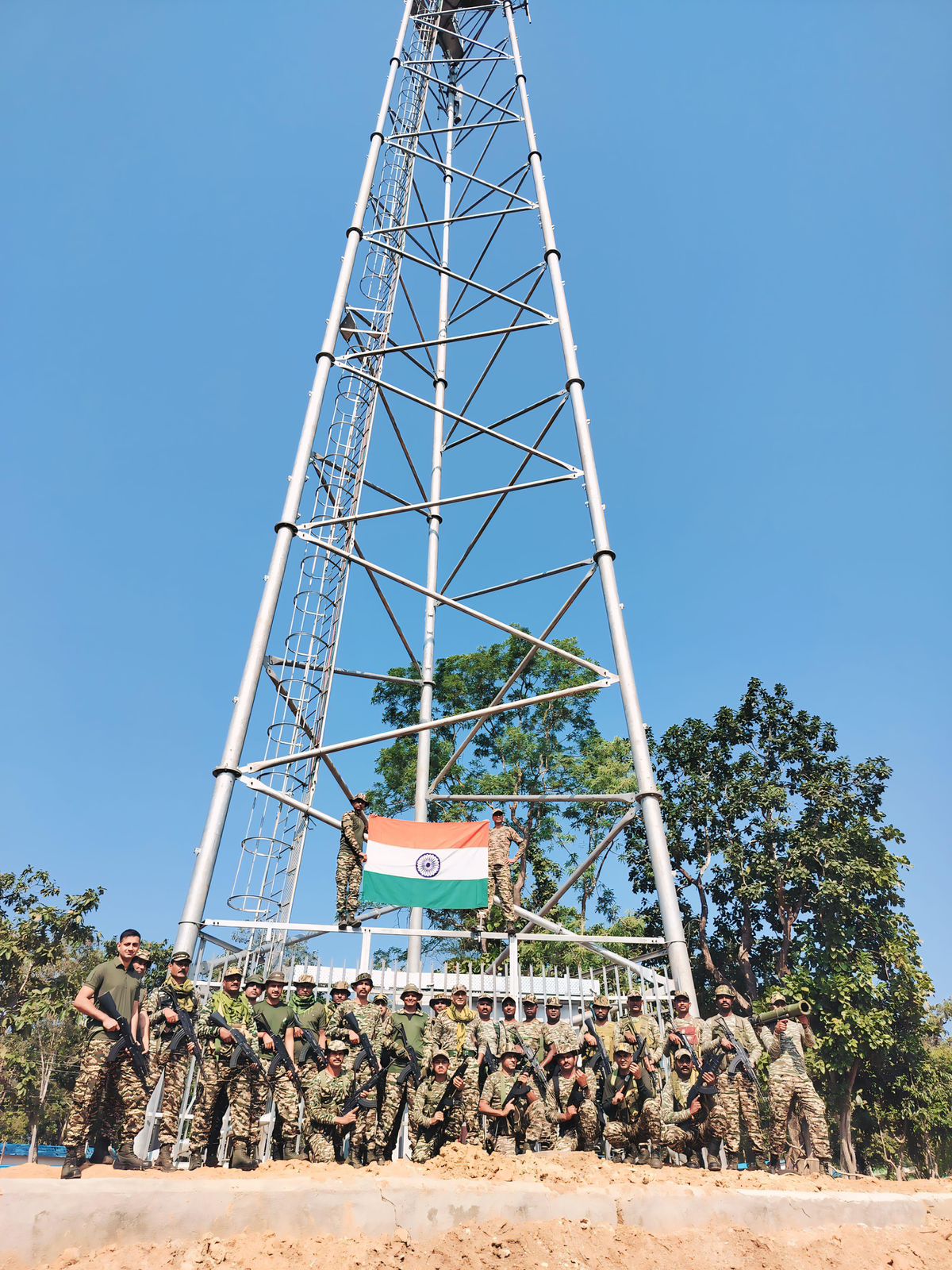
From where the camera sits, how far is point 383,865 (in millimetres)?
8367

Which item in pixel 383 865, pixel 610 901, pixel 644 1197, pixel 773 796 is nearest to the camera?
pixel 644 1197

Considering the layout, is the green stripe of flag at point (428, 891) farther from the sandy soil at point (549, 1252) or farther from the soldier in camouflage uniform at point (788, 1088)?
the sandy soil at point (549, 1252)

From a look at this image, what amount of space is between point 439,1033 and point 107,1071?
2643 mm

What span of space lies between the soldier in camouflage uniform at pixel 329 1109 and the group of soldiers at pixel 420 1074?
0.01 m

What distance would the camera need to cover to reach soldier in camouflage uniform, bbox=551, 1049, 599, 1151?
643 cm

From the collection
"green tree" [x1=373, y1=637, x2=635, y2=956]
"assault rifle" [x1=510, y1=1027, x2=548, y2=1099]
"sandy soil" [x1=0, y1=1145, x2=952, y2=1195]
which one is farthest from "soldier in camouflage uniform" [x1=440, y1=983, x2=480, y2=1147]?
"green tree" [x1=373, y1=637, x2=635, y2=956]

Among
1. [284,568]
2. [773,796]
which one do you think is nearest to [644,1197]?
[284,568]

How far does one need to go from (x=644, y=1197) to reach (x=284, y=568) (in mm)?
6646

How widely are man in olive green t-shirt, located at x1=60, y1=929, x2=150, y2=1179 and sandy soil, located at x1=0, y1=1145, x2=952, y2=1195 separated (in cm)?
19

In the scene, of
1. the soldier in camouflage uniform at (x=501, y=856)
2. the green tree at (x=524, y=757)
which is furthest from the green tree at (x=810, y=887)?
the soldier in camouflage uniform at (x=501, y=856)

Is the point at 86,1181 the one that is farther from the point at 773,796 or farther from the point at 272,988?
Answer: the point at 773,796

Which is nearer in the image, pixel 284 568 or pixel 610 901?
pixel 284 568

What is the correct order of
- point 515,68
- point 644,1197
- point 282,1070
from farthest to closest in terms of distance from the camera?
point 515,68 → point 282,1070 → point 644,1197

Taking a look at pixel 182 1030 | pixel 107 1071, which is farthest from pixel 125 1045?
pixel 182 1030
